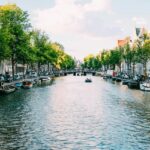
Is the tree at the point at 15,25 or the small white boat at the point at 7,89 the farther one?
the tree at the point at 15,25

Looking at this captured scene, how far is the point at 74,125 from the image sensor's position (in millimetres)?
50250

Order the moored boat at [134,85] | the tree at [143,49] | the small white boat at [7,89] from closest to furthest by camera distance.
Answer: the small white boat at [7,89] < the moored boat at [134,85] < the tree at [143,49]

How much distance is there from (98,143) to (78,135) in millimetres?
3800

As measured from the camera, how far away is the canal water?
40500mm

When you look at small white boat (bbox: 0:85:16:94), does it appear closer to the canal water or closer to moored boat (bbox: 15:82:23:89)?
the canal water

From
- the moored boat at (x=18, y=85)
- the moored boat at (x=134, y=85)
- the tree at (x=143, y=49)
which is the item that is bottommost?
the moored boat at (x=134, y=85)

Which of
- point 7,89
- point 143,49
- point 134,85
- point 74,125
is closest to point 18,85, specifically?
point 7,89

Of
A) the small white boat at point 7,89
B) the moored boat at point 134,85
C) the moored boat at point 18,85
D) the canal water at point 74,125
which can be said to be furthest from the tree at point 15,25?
the canal water at point 74,125

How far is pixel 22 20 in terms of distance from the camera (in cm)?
10806

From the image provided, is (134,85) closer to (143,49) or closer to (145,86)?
(143,49)

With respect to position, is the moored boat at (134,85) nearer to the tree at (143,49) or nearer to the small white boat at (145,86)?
the tree at (143,49)

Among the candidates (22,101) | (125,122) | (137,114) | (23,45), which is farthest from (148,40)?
(125,122)

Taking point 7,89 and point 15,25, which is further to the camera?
point 15,25

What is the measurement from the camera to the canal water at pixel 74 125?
4050 centimetres
